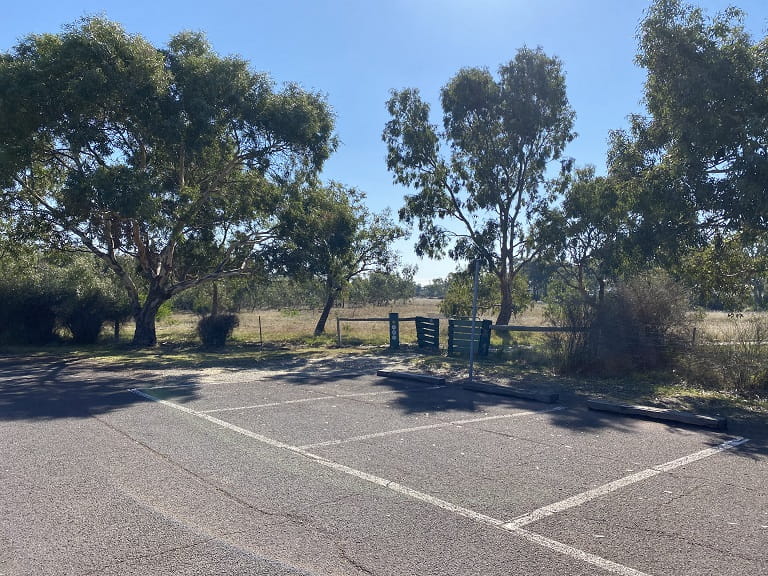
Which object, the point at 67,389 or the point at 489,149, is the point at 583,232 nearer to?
the point at 489,149

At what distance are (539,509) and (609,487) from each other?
3.46 feet

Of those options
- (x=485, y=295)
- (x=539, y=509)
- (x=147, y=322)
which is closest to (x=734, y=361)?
(x=539, y=509)

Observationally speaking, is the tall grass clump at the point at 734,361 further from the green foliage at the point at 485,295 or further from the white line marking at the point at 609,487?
the green foliage at the point at 485,295

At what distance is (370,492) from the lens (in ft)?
19.4

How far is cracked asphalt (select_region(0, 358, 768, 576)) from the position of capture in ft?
14.6

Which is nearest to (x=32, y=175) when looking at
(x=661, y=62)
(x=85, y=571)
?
(x=661, y=62)

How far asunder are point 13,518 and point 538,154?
25.5 metres

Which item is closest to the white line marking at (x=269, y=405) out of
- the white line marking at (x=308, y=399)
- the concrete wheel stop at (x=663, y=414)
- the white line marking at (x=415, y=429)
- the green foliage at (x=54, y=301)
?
the white line marking at (x=308, y=399)

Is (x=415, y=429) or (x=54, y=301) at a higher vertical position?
(x=54, y=301)

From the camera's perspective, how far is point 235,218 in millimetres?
23609

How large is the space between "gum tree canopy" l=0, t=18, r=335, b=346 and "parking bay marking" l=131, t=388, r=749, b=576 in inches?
512

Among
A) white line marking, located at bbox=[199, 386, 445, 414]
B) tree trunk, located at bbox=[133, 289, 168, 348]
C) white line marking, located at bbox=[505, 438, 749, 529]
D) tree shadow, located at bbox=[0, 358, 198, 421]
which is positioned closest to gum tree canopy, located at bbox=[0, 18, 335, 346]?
tree trunk, located at bbox=[133, 289, 168, 348]

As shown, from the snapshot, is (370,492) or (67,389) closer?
(370,492)

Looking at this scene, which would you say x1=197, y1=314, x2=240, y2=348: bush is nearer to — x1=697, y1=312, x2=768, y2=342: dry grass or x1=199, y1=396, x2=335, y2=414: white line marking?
x1=199, y1=396, x2=335, y2=414: white line marking
